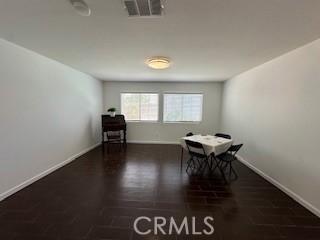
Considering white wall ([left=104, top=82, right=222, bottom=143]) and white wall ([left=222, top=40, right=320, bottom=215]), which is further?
white wall ([left=104, top=82, right=222, bottom=143])

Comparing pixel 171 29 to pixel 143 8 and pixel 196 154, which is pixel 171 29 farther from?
pixel 196 154

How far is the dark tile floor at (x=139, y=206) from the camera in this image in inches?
78.0

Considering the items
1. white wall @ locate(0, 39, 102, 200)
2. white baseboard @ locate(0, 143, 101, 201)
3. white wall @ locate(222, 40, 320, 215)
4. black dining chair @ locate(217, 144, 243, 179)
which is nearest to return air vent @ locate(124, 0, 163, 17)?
white wall @ locate(0, 39, 102, 200)

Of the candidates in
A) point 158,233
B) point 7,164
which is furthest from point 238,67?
point 7,164

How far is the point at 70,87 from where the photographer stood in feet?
14.2

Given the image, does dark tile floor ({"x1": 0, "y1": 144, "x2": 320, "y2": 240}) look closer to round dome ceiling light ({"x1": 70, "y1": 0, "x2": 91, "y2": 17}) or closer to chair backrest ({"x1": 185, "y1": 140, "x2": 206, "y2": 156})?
chair backrest ({"x1": 185, "y1": 140, "x2": 206, "y2": 156})

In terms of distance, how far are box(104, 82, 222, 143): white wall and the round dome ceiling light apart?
15.2ft

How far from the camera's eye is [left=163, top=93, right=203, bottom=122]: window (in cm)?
647

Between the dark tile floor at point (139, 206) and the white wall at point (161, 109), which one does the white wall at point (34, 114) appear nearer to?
the dark tile floor at point (139, 206)

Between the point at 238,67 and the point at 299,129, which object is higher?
the point at 238,67

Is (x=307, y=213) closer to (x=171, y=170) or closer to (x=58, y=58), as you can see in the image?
(x=171, y=170)

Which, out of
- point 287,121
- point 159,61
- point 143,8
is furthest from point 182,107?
point 143,8

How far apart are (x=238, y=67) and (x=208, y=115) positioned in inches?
101

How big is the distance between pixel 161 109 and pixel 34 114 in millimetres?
4051
